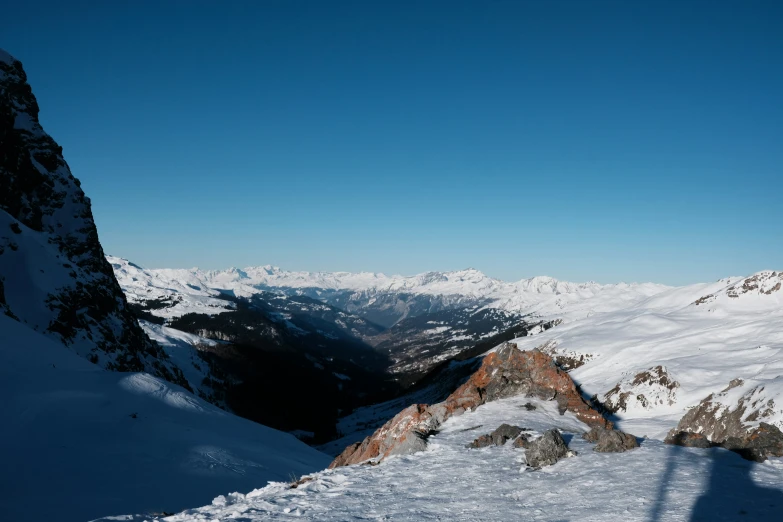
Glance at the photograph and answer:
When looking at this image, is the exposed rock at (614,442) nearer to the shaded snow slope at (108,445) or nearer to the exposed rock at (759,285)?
the shaded snow slope at (108,445)

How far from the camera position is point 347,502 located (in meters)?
10.3

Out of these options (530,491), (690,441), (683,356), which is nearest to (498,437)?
(530,491)

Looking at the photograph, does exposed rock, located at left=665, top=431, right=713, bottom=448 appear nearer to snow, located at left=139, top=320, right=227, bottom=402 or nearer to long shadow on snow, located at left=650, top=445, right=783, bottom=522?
long shadow on snow, located at left=650, top=445, right=783, bottom=522

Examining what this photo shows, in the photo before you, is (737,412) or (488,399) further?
(737,412)

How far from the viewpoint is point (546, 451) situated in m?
12.7

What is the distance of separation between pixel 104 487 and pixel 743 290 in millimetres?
138154

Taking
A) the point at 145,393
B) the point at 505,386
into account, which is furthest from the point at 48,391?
the point at 505,386

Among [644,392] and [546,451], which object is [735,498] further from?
[644,392]

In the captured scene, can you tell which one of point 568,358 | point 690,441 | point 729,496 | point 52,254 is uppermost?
point 52,254

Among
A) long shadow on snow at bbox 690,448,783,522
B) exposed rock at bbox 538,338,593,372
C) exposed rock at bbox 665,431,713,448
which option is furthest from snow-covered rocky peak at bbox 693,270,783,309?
long shadow on snow at bbox 690,448,783,522

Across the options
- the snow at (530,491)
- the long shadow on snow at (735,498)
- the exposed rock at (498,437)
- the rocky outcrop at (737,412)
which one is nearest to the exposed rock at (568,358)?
the rocky outcrop at (737,412)

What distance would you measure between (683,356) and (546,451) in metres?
68.8

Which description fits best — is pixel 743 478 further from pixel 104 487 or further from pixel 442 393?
pixel 442 393

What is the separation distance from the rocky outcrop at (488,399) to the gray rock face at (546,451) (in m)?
3.96
